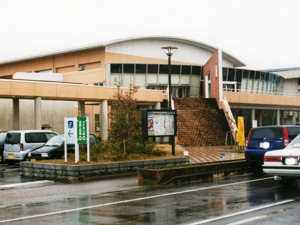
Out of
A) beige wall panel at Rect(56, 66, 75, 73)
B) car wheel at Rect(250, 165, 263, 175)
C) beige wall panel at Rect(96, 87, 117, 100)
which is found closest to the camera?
car wheel at Rect(250, 165, 263, 175)

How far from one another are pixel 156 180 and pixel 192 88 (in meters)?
43.0

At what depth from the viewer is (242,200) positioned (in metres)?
9.44

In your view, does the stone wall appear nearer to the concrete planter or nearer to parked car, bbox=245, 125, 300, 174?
the concrete planter

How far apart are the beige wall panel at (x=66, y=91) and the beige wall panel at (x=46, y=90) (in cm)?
40

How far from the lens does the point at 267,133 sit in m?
14.7

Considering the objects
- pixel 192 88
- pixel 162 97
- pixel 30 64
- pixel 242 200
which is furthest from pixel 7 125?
pixel 242 200

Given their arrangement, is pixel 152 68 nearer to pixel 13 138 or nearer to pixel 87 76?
pixel 87 76

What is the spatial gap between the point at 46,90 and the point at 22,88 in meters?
2.05

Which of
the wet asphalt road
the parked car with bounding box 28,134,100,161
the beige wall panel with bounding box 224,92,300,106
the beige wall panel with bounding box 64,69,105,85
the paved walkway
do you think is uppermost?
the beige wall panel with bounding box 64,69,105,85

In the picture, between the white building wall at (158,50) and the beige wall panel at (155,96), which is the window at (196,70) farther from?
the beige wall panel at (155,96)

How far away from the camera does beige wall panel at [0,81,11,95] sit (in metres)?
31.6

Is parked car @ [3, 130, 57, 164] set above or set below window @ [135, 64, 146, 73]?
below

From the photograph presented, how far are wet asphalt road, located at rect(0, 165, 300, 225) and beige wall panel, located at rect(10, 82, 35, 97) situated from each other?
20057mm

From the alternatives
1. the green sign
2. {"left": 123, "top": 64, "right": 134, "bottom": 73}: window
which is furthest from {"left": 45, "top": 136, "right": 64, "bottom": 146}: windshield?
{"left": 123, "top": 64, "right": 134, "bottom": 73}: window
